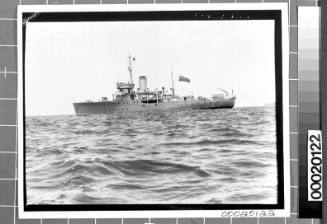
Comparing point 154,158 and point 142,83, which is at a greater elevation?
point 142,83


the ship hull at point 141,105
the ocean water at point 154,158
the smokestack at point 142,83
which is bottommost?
the ocean water at point 154,158

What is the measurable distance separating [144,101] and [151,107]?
2cm

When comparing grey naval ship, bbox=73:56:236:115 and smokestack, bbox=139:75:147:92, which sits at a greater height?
smokestack, bbox=139:75:147:92

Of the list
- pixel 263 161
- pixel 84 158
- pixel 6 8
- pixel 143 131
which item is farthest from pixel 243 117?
pixel 6 8

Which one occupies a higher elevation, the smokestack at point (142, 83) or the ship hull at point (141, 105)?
the smokestack at point (142, 83)

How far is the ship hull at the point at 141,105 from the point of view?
117cm

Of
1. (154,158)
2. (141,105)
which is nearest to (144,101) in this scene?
(141,105)

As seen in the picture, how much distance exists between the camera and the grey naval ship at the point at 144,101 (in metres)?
1.17

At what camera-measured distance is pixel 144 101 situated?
1.19 metres

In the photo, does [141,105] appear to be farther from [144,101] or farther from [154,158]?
[154,158]

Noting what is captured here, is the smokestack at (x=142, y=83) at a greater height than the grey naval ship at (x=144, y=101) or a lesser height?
greater

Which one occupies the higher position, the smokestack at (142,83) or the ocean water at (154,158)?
the smokestack at (142,83)

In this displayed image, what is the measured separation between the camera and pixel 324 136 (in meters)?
1.16

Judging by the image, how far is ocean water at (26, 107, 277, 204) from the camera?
116cm
